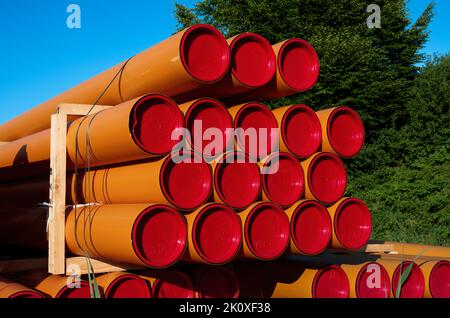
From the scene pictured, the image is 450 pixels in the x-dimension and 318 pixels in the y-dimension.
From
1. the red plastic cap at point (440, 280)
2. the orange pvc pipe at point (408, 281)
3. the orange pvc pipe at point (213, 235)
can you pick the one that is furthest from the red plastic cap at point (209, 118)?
the red plastic cap at point (440, 280)

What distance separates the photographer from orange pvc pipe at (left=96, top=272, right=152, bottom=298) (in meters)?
3.97

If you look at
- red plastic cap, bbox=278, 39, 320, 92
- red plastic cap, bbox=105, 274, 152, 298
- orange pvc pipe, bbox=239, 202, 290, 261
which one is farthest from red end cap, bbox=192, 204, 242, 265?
red plastic cap, bbox=278, 39, 320, 92

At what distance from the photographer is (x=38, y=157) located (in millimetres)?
4961

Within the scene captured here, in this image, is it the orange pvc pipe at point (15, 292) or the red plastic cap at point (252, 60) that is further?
the red plastic cap at point (252, 60)

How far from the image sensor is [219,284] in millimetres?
4418

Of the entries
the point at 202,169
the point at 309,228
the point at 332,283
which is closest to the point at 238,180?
the point at 202,169

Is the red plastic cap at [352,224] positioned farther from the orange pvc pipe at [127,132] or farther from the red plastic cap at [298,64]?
the orange pvc pipe at [127,132]

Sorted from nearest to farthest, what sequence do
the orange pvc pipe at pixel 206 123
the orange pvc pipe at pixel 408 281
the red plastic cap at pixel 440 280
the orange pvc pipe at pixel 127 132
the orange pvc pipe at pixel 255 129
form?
the orange pvc pipe at pixel 127 132
the orange pvc pipe at pixel 206 123
the orange pvc pipe at pixel 255 129
the orange pvc pipe at pixel 408 281
the red plastic cap at pixel 440 280

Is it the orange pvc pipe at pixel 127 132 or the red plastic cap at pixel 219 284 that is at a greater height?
the orange pvc pipe at pixel 127 132

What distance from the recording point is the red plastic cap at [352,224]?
4.55m

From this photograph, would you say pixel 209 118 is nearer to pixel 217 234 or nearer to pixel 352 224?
pixel 217 234
